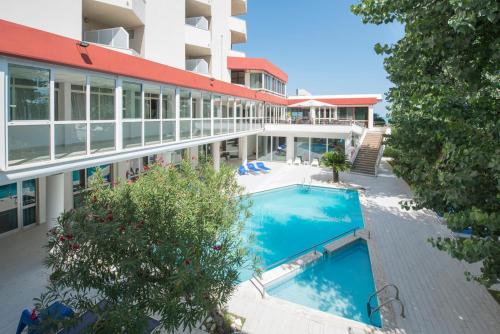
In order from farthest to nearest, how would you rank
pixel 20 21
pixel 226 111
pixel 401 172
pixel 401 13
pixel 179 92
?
pixel 226 111
pixel 179 92
pixel 20 21
pixel 401 172
pixel 401 13

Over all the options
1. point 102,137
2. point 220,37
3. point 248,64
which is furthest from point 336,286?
point 248,64

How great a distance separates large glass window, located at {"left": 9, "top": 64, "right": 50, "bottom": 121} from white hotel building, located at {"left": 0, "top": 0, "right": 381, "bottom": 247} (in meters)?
0.02

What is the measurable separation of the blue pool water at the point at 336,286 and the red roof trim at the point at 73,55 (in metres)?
8.80

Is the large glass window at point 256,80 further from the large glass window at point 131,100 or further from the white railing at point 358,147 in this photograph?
the large glass window at point 131,100

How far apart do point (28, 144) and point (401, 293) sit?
10889mm

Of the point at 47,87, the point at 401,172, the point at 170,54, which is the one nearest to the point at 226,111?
the point at 170,54

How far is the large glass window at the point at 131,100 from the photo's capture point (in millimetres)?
11211

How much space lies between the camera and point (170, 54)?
18.4 meters

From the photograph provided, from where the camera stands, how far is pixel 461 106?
586 centimetres

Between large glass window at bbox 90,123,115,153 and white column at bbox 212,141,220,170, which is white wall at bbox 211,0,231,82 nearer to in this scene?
white column at bbox 212,141,220,170

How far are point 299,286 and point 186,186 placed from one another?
5.33 m

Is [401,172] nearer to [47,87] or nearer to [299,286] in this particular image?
[299,286]

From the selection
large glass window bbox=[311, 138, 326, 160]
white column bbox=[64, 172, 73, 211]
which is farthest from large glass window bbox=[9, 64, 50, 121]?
large glass window bbox=[311, 138, 326, 160]

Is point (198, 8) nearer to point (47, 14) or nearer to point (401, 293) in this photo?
point (47, 14)
